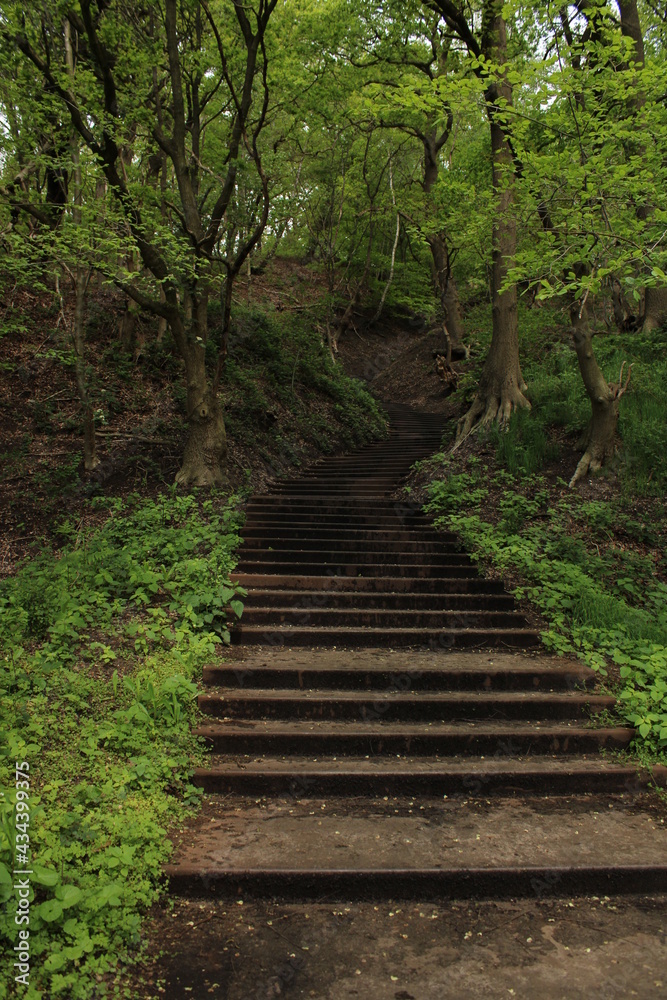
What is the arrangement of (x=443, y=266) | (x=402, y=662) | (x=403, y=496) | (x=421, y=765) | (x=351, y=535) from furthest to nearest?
(x=443, y=266), (x=403, y=496), (x=351, y=535), (x=402, y=662), (x=421, y=765)

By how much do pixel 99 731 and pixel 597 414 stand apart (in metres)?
7.55

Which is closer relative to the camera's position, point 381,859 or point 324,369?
point 381,859

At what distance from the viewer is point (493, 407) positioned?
10125 mm

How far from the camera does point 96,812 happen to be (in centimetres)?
312

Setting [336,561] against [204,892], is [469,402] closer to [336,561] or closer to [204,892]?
[336,561]

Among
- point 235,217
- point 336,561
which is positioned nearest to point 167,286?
point 336,561

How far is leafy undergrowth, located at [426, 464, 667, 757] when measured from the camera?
489 cm

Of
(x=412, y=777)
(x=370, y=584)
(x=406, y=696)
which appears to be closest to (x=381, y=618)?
(x=370, y=584)

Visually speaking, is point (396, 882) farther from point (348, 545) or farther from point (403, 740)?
point (348, 545)

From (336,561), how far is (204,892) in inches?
181

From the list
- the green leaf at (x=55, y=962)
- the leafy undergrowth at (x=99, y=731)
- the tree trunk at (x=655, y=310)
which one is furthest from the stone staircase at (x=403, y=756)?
the tree trunk at (x=655, y=310)

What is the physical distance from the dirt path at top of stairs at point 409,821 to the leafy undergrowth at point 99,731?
0.24 m

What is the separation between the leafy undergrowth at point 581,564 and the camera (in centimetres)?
489

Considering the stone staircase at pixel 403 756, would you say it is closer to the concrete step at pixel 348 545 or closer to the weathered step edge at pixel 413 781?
the weathered step edge at pixel 413 781
